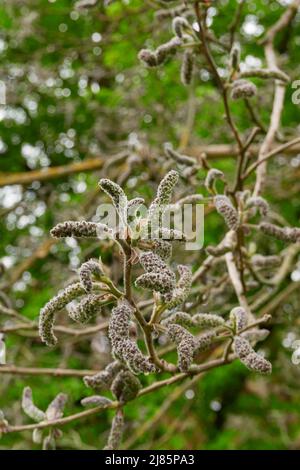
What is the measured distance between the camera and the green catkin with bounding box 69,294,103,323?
1566 mm

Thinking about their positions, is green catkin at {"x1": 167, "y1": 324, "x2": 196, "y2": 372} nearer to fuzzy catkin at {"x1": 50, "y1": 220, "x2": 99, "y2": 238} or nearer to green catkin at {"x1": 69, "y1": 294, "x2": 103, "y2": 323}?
green catkin at {"x1": 69, "y1": 294, "x2": 103, "y2": 323}

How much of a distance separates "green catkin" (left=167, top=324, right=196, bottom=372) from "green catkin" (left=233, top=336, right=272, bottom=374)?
0.17 metres

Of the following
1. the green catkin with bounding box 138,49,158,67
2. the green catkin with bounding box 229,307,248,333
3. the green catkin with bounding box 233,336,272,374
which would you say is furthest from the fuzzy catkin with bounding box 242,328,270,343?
the green catkin with bounding box 138,49,158,67

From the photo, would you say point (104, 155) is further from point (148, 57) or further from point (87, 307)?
point (87, 307)

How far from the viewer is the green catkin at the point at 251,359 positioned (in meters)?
1.70

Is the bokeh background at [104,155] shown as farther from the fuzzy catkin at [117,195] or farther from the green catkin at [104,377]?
the fuzzy catkin at [117,195]

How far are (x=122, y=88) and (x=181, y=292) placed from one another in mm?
5187

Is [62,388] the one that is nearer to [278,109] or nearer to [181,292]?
[278,109]

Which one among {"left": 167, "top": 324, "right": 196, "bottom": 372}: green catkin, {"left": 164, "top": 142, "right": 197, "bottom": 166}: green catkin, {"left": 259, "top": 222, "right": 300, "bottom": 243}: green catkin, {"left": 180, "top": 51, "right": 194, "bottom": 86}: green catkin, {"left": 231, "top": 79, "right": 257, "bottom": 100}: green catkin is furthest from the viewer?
{"left": 164, "top": 142, "right": 197, "bottom": 166}: green catkin

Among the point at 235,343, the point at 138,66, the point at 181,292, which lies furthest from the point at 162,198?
the point at 138,66

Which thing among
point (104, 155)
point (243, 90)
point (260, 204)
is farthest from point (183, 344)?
point (104, 155)

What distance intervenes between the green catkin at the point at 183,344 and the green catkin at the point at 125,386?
1.26ft

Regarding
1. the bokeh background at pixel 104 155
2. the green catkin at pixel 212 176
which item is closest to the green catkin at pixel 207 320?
the green catkin at pixel 212 176

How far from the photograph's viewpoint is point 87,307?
157 cm
